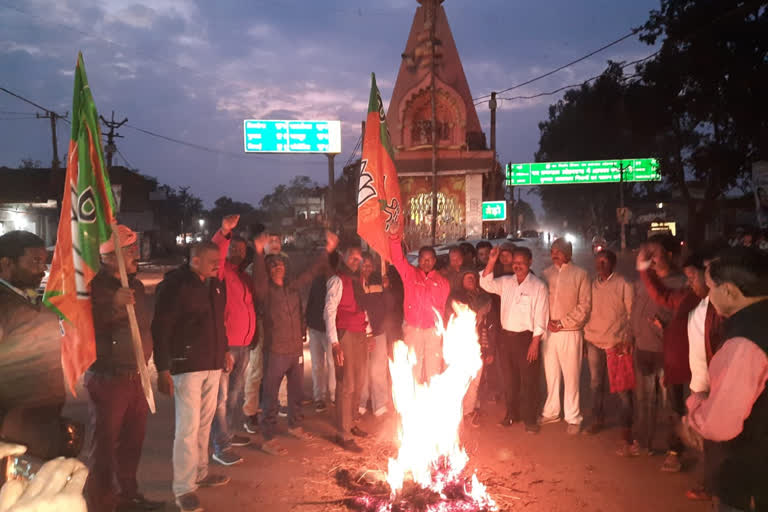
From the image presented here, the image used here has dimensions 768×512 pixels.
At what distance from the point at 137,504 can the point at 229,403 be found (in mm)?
1335

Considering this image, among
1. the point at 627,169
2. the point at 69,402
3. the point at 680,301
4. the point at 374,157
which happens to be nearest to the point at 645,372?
the point at 680,301

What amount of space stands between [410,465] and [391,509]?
1.48ft

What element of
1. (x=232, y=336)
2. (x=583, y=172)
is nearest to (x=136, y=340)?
(x=232, y=336)

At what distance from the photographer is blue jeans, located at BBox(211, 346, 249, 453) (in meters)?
5.12

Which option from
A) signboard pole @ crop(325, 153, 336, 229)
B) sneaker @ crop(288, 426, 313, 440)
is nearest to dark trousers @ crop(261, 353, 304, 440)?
sneaker @ crop(288, 426, 313, 440)

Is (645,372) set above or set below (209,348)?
below

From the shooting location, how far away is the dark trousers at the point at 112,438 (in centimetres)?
399

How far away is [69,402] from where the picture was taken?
6.80 metres

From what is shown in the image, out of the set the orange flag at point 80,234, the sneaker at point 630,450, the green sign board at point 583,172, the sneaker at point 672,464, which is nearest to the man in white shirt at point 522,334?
the sneaker at point 630,450

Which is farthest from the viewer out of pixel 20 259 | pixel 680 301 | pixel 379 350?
pixel 379 350

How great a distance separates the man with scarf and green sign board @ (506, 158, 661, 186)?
30.8m

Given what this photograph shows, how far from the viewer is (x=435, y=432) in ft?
15.2

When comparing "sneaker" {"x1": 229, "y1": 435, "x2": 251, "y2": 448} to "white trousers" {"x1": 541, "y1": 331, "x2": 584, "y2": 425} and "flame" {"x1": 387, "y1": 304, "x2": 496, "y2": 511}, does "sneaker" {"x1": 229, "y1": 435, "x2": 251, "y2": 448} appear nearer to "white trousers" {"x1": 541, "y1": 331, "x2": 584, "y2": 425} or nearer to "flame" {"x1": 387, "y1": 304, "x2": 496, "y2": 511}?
"flame" {"x1": 387, "y1": 304, "x2": 496, "y2": 511}

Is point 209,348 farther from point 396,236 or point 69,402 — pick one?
point 69,402
